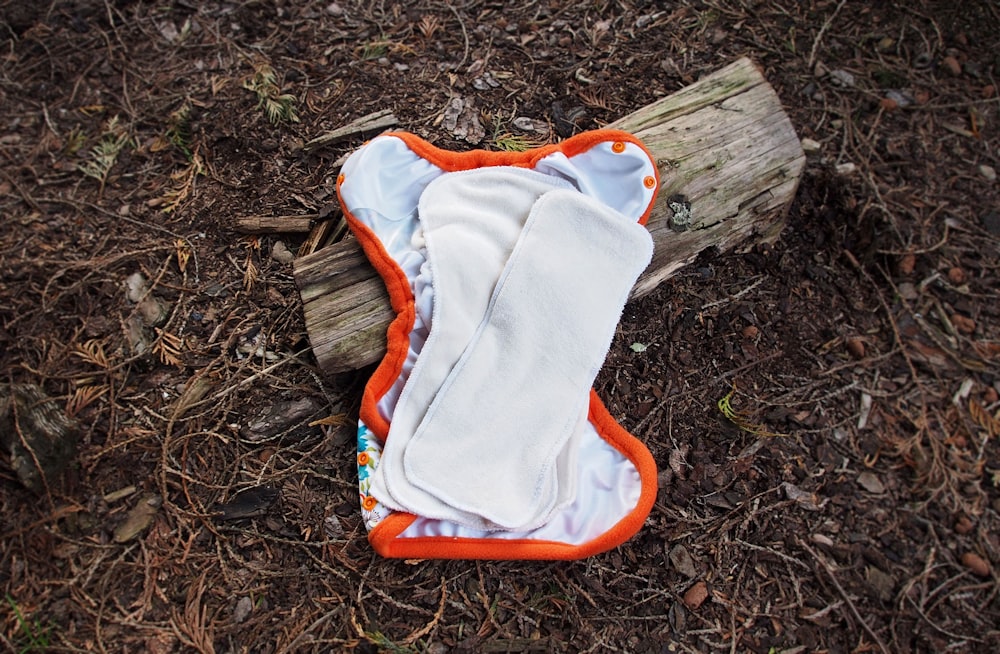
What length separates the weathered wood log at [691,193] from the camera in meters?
1.84

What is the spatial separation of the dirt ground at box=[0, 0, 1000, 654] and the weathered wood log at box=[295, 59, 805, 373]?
0.63 feet

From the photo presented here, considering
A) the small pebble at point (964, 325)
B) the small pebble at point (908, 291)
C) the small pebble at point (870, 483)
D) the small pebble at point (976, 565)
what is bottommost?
the small pebble at point (976, 565)

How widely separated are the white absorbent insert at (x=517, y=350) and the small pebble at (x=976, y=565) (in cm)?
134

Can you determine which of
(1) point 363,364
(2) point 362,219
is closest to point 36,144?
(2) point 362,219

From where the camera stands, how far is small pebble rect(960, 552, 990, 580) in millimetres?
2066

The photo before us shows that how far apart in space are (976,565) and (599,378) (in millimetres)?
1360

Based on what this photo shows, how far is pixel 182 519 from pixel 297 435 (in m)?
0.40

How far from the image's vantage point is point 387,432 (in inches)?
73.6

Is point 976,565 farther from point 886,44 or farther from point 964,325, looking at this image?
point 886,44

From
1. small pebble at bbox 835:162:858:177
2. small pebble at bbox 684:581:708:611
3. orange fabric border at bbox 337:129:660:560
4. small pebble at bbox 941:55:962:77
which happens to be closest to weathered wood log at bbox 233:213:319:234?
orange fabric border at bbox 337:129:660:560

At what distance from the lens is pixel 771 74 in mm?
2416

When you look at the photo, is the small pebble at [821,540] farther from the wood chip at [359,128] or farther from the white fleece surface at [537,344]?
the wood chip at [359,128]

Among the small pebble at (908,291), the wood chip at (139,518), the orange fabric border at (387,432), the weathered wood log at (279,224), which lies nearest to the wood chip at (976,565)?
the small pebble at (908,291)

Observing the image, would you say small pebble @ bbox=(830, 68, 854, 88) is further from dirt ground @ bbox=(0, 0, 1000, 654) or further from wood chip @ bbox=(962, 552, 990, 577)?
wood chip @ bbox=(962, 552, 990, 577)
